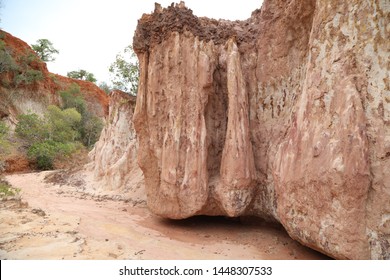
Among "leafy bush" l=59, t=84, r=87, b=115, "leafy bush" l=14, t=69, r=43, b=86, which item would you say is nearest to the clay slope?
"leafy bush" l=14, t=69, r=43, b=86

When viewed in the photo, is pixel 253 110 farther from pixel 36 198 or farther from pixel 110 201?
pixel 36 198

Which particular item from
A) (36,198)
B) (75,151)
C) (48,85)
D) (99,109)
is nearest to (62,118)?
(75,151)

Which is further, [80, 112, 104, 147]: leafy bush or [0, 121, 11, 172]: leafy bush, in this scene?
[80, 112, 104, 147]: leafy bush

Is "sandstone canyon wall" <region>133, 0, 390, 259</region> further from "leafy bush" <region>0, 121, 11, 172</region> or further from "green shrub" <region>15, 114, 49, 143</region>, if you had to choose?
"green shrub" <region>15, 114, 49, 143</region>

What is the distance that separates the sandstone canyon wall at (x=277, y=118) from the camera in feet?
9.06

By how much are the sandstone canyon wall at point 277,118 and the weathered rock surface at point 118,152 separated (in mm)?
2949

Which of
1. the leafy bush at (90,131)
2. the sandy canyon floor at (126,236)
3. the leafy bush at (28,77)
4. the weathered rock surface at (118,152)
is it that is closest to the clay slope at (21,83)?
the leafy bush at (28,77)

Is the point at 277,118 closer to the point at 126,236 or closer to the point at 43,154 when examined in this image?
the point at 126,236

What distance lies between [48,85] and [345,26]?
2227 centimetres

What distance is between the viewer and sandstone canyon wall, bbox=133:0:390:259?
2762 mm

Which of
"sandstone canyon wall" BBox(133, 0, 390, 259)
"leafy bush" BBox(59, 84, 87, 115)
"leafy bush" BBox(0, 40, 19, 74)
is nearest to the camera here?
"sandstone canyon wall" BBox(133, 0, 390, 259)

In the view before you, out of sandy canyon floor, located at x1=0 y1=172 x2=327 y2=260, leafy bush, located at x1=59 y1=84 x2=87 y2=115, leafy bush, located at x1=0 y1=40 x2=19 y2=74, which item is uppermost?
leafy bush, located at x1=0 y1=40 x2=19 y2=74

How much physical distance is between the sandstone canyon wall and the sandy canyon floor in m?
0.35

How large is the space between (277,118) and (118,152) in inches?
244
